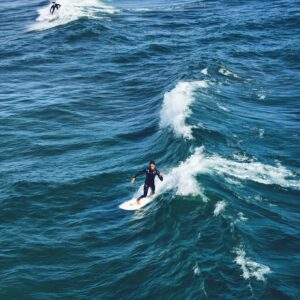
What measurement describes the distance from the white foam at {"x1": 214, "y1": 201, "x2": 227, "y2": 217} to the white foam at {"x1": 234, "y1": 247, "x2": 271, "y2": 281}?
12.1 ft

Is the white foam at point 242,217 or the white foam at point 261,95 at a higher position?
the white foam at point 242,217

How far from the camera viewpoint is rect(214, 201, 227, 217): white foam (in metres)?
27.4

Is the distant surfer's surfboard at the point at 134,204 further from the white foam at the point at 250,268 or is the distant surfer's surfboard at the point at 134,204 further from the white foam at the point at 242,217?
the white foam at the point at 250,268

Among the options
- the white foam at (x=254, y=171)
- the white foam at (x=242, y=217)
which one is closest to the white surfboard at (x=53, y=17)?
the white foam at (x=254, y=171)

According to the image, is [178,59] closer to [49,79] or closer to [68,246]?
[49,79]

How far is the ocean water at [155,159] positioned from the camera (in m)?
24.4

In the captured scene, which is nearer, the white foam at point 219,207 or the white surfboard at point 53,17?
the white foam at point 219,207

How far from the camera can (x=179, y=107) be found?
139 feet

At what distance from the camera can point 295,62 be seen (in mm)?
58969

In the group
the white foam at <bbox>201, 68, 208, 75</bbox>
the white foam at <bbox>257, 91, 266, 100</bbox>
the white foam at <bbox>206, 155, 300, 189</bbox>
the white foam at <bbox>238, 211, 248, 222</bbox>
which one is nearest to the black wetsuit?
the white foam at <bbox>206, 155, 300, 189</bbox>

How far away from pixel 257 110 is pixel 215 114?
4.70 metres

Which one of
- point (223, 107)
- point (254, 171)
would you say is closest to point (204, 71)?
point (223, 107)

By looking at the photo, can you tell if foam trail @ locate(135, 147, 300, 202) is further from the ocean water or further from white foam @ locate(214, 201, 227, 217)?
white foam @ locate(214, 201, 227, 217)

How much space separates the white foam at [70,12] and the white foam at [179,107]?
37482mm
